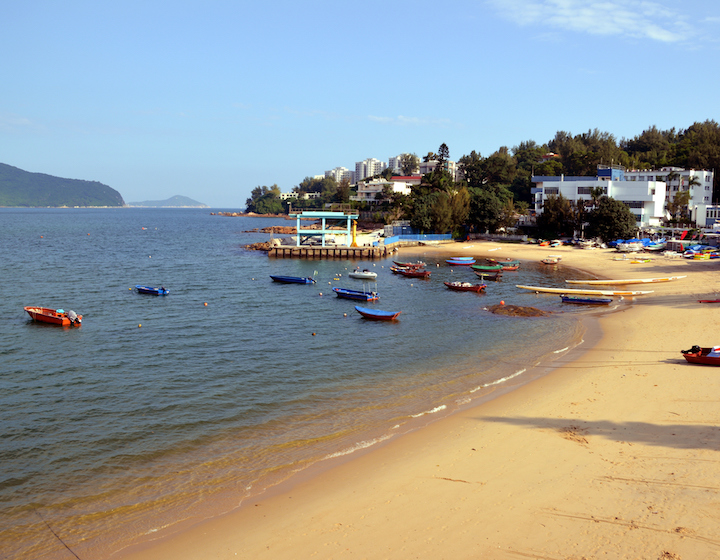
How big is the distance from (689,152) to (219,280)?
111 meters

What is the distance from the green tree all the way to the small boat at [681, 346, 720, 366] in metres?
67.1

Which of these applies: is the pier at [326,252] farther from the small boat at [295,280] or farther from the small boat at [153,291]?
the small boat at [153,291]

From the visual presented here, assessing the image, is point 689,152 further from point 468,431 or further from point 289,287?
point 468,431

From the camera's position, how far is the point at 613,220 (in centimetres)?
8662

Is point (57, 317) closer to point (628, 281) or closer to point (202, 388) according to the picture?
point (202, 388)

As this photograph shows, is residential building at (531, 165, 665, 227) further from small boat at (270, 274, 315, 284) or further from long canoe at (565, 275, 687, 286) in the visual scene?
small boat at (270, 274, 315, 284)

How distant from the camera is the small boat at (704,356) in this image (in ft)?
82.0

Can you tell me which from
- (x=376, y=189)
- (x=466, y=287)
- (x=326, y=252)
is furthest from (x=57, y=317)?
(x=376, y=189)

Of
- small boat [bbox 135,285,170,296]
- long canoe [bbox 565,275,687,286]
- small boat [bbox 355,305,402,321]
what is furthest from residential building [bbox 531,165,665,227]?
small boat [bbox 135,285,170,296]

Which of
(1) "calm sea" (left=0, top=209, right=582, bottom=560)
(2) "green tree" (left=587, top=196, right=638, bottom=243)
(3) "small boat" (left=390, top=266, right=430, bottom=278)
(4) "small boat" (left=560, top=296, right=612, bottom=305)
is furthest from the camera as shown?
(2) "green tree" (left=587, top=196, right=638, bottom=243)

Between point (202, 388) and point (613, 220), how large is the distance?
81.2m

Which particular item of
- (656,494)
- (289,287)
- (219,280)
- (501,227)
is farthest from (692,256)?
(656,494)

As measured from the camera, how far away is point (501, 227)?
350 ft

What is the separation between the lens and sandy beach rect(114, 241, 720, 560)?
12.0m
